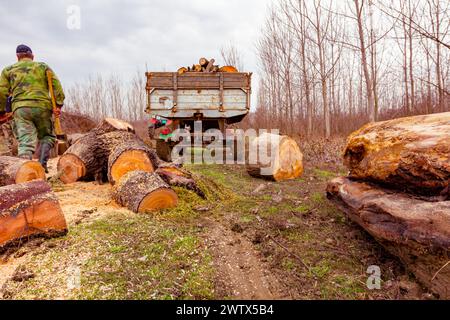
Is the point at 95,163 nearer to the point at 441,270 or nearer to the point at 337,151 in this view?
the point at 441,270

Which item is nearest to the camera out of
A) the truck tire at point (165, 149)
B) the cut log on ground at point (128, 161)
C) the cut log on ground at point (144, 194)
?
the cut log on ground at point (144, 194)

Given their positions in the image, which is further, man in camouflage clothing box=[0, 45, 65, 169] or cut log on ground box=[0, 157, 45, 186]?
man in camouflage clothing box=[0, 45, 65, 169]

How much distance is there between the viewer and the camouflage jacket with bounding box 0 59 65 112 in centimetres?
491

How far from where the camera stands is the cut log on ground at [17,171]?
416cm

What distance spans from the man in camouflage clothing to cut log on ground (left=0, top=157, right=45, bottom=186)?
586 mm

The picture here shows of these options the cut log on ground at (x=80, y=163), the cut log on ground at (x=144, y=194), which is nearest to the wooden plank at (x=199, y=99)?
the cut log on ground at (x=80, y=163)

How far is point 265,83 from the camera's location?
1661 centimetres

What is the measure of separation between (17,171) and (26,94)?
1.43 m

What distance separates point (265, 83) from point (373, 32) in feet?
24.6

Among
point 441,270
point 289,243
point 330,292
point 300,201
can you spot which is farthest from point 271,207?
point 441,270

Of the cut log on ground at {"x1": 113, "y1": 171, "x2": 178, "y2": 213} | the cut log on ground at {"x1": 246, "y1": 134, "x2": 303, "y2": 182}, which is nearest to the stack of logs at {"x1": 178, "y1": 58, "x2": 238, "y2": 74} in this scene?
the cut log on ground at {"x1": 246, "y1": 134, "x2": 303, "y2": 182}

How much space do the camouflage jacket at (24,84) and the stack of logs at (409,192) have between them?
15.6 ft

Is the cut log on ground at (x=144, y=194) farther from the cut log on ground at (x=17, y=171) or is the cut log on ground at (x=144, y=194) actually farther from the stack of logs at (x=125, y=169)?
the cut log on ground at (x=17, y=171)

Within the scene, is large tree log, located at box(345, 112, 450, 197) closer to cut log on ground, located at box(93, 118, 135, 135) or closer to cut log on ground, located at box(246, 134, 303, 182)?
cut log on ground, located at box(246, 134, 303, 182)
